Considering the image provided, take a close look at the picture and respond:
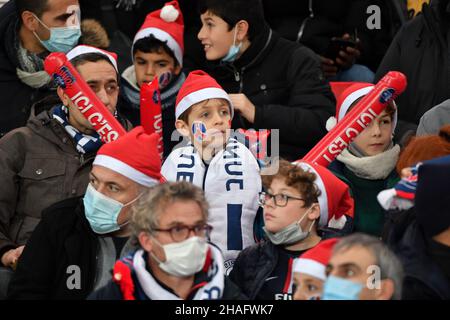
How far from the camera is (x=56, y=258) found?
6.77 metres

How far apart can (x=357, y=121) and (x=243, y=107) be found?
0.90 meters

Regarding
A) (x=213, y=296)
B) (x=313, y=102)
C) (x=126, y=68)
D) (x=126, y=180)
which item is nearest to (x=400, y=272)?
(x=213, y=296)

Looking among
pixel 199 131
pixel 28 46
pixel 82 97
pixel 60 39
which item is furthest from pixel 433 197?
pixel 28 46

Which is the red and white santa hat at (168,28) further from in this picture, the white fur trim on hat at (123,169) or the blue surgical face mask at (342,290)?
the blue surgical face mask at (342,290)

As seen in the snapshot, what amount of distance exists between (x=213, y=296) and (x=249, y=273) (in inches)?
28.4

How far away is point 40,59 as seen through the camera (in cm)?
842

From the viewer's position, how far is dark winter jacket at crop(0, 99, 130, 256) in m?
7.39

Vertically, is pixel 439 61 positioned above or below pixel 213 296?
above

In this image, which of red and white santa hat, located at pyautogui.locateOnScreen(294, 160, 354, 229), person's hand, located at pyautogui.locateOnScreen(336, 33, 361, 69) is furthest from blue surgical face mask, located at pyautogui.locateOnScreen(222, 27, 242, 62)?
red and white santa hat, located at pyautogui.locateOnScreen(294, 160, 354, 229)

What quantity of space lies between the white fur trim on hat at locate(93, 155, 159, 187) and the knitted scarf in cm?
68

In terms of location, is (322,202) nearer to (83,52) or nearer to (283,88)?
(283,88)

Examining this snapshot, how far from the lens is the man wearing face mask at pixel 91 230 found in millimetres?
6711

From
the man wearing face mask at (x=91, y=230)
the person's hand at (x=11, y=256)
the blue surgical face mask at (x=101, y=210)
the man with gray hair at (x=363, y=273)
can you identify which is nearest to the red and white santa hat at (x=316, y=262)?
the man with gray hair at (x=363, y=273)

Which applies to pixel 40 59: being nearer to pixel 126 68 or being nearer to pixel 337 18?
pixel 126 68
